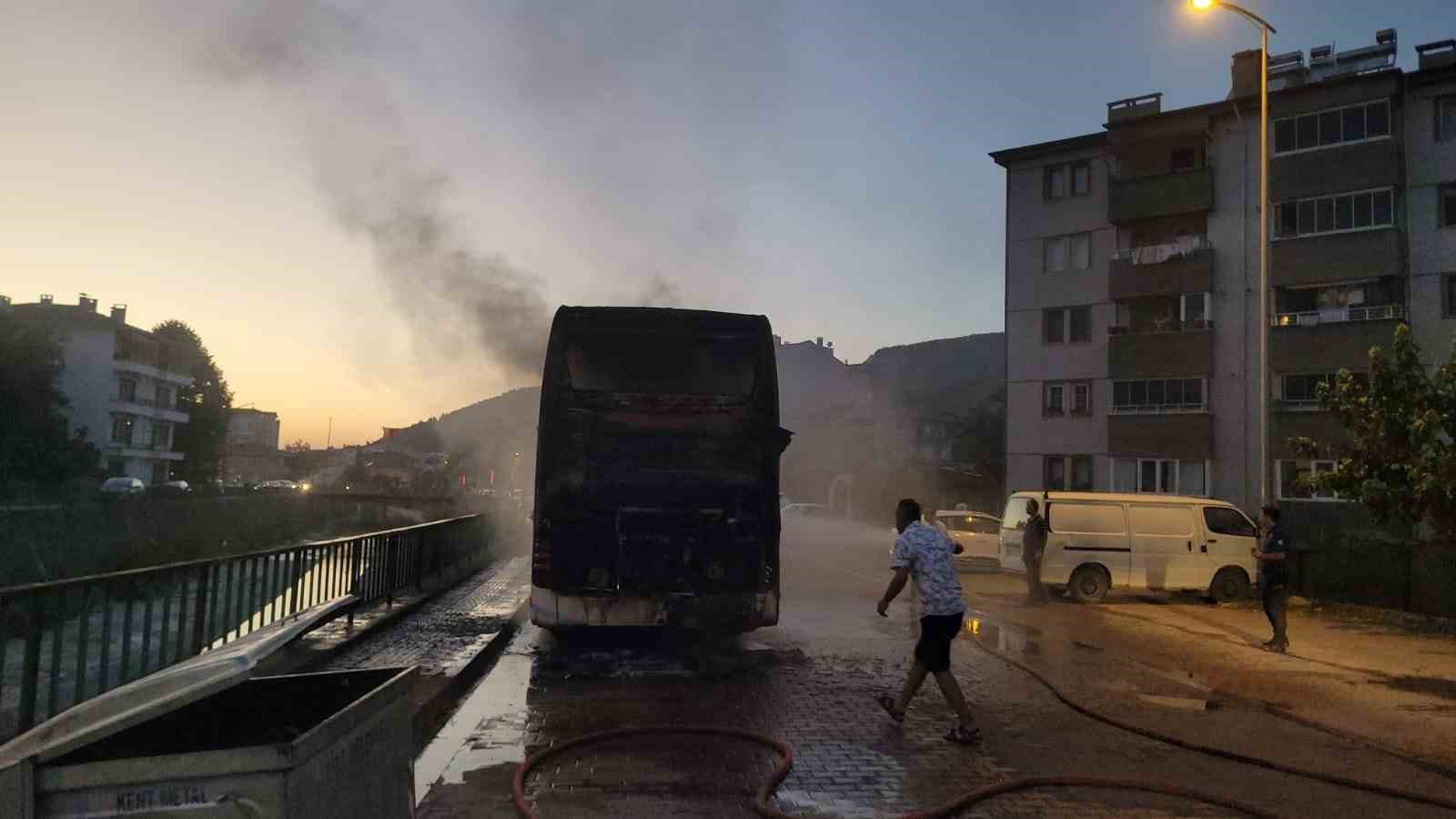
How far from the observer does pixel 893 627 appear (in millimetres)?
13602

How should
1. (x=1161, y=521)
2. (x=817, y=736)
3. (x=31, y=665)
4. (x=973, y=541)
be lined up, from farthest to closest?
(x=973, y=541), (x=1161, y=521), (x=817, y=736), (x=31, y=665)

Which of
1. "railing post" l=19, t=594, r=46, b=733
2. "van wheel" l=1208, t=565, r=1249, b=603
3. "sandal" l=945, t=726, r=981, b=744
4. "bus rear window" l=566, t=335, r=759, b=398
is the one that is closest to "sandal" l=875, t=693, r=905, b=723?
"sandal" l=945, t=726, r=981, b=744

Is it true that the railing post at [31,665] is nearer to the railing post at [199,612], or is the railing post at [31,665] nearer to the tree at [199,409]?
the railing post at [199,612]

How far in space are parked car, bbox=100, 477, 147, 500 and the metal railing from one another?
40393 millimetres

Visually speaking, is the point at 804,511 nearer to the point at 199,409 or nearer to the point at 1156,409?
the point at 1156,409

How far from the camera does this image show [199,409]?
277 ft

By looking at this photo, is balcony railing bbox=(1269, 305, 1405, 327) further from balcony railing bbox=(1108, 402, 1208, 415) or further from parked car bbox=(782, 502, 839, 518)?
parked car bbox=(782, 502, 839, 518)

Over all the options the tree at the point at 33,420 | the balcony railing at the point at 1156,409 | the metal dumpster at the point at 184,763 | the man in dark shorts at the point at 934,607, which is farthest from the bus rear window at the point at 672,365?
the tree at the point at 33,420

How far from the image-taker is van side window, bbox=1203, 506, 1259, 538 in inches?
686

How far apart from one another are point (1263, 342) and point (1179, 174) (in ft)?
51.2

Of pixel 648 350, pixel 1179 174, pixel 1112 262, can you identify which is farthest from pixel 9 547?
pixel 1179 174

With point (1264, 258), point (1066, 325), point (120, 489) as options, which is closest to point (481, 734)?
point (1264, 258)

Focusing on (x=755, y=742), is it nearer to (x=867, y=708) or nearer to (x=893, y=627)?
(x=867, y=708)

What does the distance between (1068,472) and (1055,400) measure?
2.49 m
